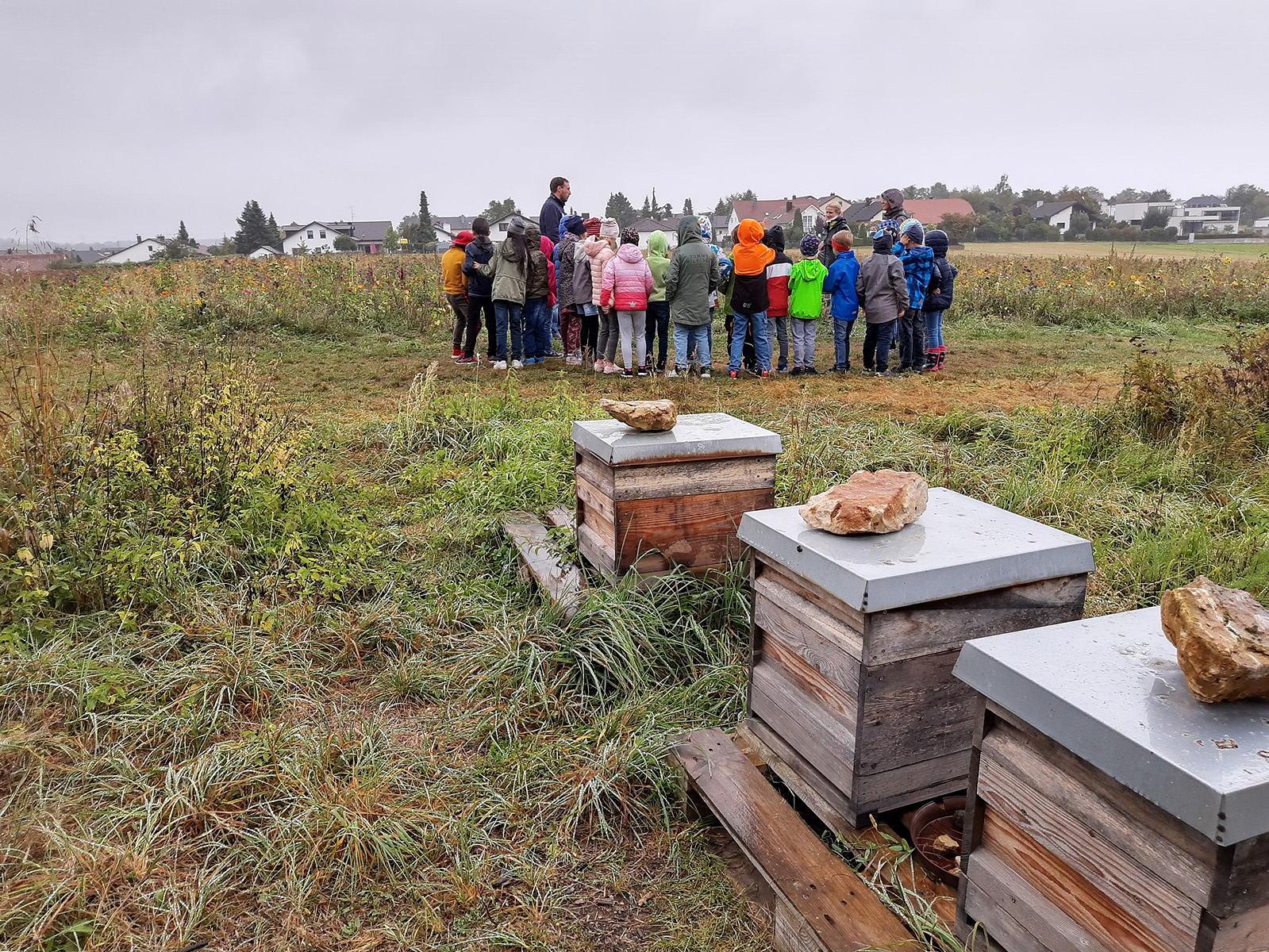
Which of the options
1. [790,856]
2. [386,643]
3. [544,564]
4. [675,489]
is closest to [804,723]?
[790,856]

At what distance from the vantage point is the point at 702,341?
10.6 m

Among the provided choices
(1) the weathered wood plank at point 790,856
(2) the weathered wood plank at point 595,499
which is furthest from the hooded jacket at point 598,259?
(1) the weathered wood plank at point 790,856

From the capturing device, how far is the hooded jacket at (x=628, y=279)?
1002 cm

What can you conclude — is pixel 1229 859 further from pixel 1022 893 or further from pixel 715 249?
pixel 715 249

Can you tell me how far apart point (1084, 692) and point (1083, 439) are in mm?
5587

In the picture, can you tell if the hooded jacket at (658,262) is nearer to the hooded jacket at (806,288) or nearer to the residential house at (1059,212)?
the hooded jacket at (806,288)

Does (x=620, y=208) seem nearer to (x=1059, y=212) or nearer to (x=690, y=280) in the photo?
(x=1059, y=212)

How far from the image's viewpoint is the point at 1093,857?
66.4 inches

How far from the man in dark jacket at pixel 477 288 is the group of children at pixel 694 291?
2 centimetres

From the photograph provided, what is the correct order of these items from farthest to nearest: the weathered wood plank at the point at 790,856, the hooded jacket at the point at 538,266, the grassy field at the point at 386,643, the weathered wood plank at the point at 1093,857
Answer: the hooded jacket at the point at 538,266 → the grassy field at the point at 386,643 → the weathered wood plank at the point at 790,856 → the weathered wood plank at the point at 1093,857

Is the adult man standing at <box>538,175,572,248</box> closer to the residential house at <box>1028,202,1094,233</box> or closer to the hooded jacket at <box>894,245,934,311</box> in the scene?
the hooded jacket at <box>894,245,934,311</box>

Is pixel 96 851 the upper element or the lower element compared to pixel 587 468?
lower

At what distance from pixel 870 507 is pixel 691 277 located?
778cm

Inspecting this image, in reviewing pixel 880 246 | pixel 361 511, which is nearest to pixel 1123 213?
pixel 880 246
